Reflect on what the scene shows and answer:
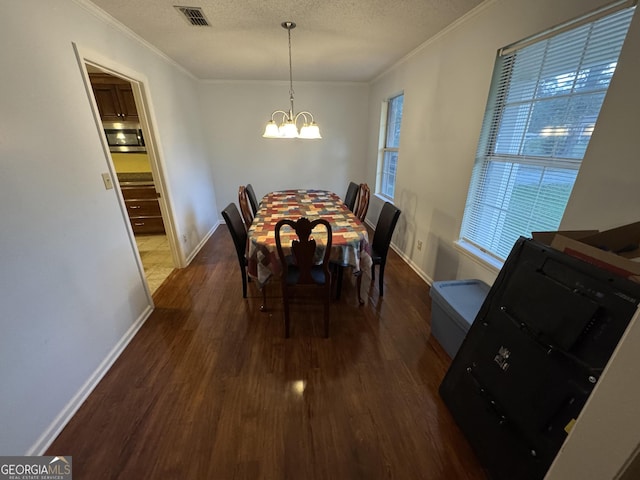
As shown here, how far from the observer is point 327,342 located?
6.13ft

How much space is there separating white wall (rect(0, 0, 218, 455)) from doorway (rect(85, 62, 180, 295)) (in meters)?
0.95

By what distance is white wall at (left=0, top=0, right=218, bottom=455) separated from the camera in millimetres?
1122

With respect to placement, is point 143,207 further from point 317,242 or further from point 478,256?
point 478,256

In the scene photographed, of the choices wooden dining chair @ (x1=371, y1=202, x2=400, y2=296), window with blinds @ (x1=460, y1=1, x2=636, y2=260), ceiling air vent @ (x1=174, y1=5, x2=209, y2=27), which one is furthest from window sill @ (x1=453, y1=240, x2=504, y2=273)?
ceiling air vent @ (x1=174, y1=5, x2=209, y2=27)

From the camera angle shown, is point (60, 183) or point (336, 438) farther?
point (60, 183)

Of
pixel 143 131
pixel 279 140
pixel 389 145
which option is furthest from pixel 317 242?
pixel 279 140

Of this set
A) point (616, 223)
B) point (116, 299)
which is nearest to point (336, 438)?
point (616, 223)

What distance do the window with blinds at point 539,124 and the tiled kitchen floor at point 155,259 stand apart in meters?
3.21

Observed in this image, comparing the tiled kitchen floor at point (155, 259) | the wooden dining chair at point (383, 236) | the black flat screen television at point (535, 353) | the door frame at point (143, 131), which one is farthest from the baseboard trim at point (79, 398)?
the black flat screen television at point (535, 353)

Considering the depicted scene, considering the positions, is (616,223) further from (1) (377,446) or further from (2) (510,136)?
(1) (377,446)

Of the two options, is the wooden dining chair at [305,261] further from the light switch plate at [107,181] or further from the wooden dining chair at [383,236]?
the light switch plate at [107,181]

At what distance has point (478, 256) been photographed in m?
1.91

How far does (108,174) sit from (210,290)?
132 cm

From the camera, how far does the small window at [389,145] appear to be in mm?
3541
